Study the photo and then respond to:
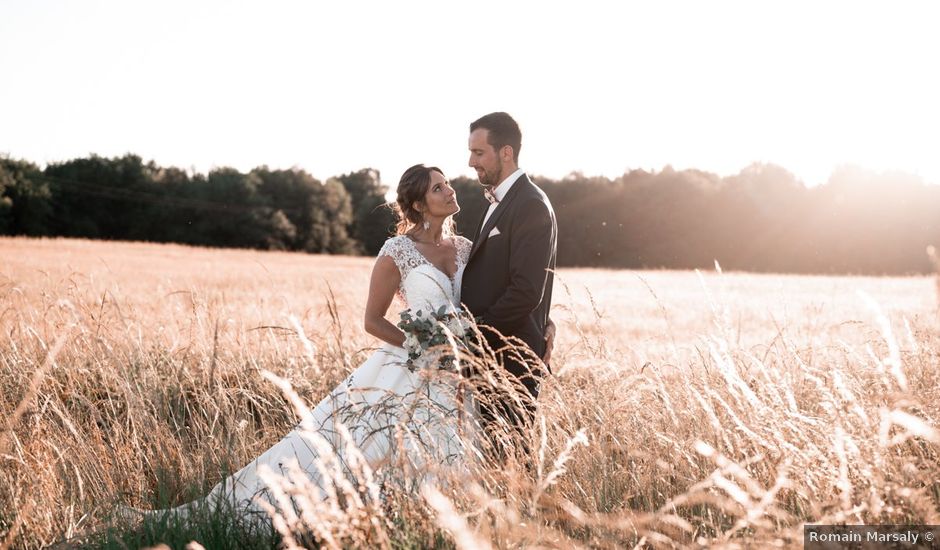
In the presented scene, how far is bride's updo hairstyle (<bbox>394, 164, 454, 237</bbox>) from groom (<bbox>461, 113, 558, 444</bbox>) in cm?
40

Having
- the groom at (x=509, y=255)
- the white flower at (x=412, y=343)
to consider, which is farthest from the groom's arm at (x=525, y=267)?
the white flower at (x=412, y=343)

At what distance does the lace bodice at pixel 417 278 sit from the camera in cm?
491

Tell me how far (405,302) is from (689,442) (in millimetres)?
2287

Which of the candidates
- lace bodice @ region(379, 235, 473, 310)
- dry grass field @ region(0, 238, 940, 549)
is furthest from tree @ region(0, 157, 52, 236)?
lace bodice @ region(379, 235, 473, 310)

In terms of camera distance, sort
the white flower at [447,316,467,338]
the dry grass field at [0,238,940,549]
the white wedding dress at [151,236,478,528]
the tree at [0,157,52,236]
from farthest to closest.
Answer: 1. the tree at [0,157,52,236]
2. the white wedding dress at [151,236,478,528]
3. the white flower at [447,316,467,338]
4. the dry grass field at [0,238,940,549]

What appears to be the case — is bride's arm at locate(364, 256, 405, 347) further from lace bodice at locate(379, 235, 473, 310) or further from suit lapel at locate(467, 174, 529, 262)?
suit lapel at locate(467, 174, 529, 262)

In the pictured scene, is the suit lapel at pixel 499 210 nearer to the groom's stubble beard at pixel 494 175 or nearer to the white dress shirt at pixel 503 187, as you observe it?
the white dress shirt at pixel 503 187

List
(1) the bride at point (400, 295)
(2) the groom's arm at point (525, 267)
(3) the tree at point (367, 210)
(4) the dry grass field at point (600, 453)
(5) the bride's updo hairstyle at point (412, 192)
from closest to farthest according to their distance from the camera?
(4) the dry grass field at point (600, 453) < (2) the groom's arm at point (525, 267) < (1) the bride at point (400, 295) < (5) the bride's updo hairstyle at point (412, 192) < (3) the tree at point (367, 210)

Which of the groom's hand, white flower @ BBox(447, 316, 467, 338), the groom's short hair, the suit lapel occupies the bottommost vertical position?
the groom's hand

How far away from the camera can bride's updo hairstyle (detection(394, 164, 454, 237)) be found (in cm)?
516

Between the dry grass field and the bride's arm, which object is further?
the bride's arm

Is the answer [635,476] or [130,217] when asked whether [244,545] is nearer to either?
[635,476]

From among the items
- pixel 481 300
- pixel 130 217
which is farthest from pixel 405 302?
pixel 130 217

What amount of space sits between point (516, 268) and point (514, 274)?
4cm
